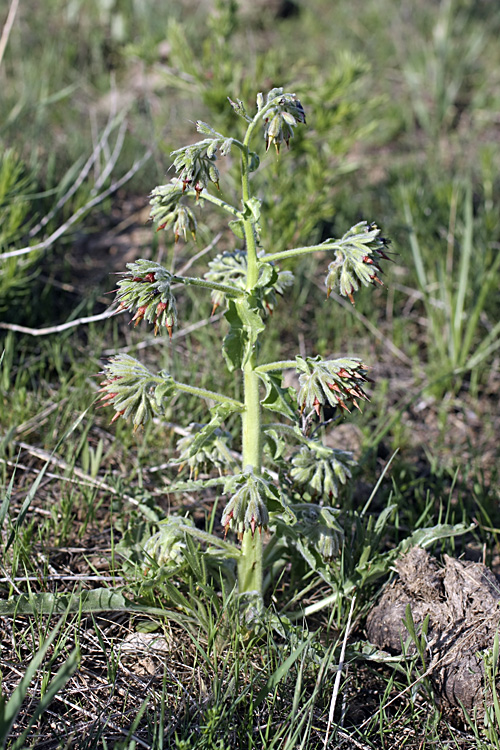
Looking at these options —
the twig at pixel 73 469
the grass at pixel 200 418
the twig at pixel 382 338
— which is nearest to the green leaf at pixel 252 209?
the grass at pixel 200 418

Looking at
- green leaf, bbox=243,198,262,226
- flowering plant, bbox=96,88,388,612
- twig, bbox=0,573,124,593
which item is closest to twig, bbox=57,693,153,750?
twig, bbox=0,573,124,593

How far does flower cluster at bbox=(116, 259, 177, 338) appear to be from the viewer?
5.60 feet

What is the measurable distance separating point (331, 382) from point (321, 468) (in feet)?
1.38

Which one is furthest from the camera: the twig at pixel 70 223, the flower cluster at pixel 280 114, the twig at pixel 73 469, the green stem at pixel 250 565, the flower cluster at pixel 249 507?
the twig at pixel 70 223

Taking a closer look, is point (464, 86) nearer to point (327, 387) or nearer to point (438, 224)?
point (438, 224)

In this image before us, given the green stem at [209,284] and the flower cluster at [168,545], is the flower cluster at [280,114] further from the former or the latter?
the flower cluster at [168,545]

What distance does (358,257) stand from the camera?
5.68 ft

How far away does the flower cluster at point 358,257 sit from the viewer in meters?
1.73

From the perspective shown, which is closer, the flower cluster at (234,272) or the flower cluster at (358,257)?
the flower cluster at (358,257)

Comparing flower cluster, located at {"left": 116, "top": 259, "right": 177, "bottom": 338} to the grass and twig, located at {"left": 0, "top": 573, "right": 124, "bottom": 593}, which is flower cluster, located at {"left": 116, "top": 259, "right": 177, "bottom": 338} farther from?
twig, located at {"left": 0, "top": 573, "right": 124, "bottom": 593}

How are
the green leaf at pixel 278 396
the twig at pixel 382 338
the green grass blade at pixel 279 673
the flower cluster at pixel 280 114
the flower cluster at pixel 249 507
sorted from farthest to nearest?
1. the twig at pixel 382 338
2. the green leaf at pixel 278 396
3. the flower cluster at pixel 249 507
4. the flower cluster at pixel 280 114
5. the green grass blade at pixel 279 673

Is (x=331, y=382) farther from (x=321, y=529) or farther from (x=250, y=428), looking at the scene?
(x=321, y=529)

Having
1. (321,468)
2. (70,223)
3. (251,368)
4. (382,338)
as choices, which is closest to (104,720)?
(321,468)

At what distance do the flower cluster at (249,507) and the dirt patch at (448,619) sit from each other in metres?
0.56
